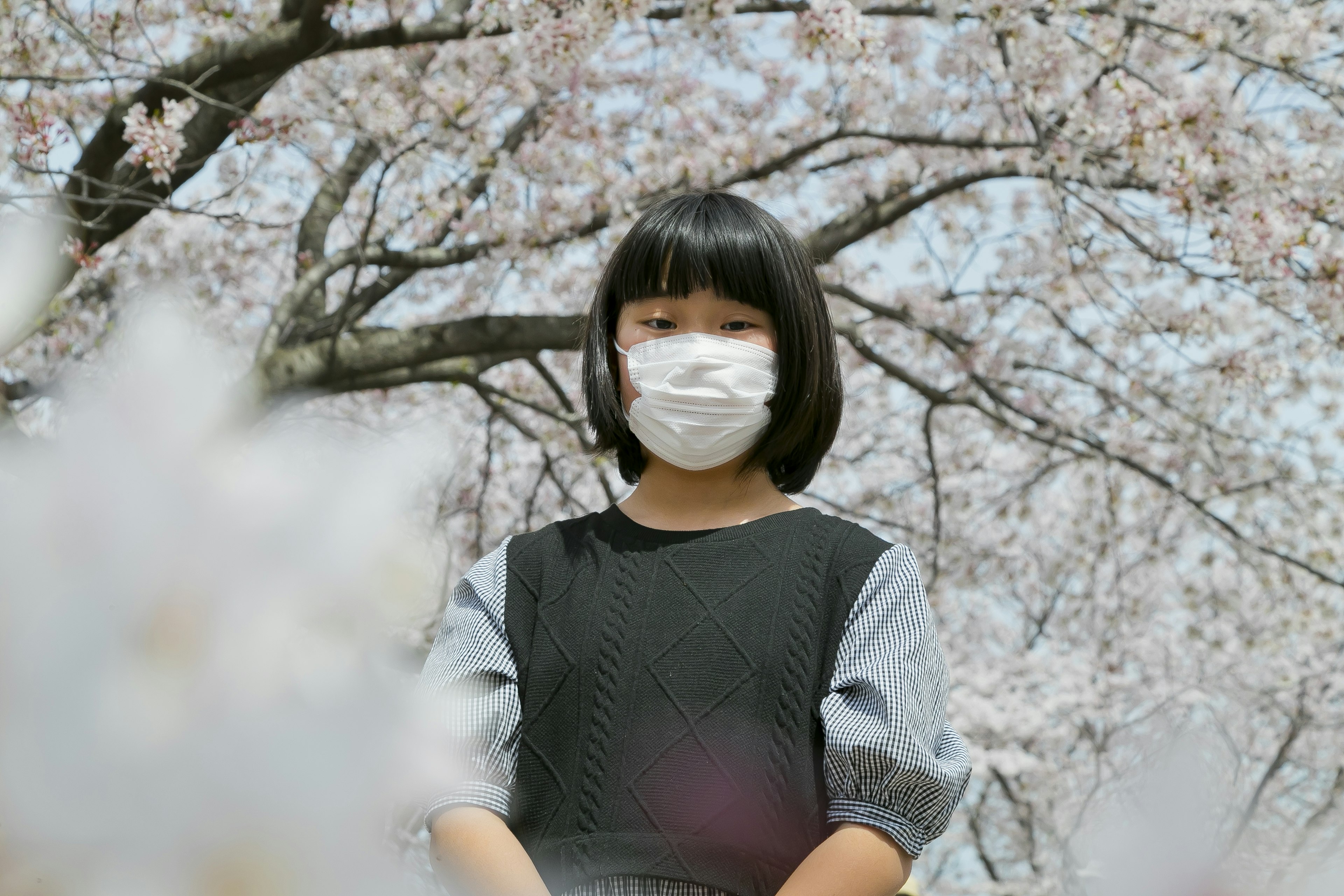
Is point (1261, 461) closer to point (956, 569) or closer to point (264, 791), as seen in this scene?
point (956, 569)

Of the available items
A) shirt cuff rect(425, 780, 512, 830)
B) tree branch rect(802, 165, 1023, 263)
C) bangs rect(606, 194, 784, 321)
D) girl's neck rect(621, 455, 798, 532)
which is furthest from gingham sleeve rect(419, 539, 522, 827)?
tree branch rect(802, 165, 1023, 263)

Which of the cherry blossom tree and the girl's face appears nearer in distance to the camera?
the girl's face

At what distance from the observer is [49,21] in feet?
14.7

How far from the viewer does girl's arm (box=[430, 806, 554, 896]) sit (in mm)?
1221

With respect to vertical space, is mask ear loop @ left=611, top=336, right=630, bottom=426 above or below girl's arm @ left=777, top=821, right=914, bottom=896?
above

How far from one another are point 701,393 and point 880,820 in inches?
22.4

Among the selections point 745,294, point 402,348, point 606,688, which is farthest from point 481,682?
point 402,348

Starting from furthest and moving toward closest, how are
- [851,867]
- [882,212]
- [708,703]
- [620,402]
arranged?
[882,212] < [620,402] < [708,703] < [851,867]

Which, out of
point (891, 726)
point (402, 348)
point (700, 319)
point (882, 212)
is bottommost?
point (891, 726)

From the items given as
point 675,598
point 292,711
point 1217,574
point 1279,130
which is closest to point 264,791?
point 292,711

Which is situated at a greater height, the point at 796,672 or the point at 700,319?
the point at 700,319

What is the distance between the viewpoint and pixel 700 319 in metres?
1.53

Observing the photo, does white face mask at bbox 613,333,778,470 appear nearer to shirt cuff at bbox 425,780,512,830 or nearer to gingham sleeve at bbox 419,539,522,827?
gingham sleeve at bbox 419,539,522,827

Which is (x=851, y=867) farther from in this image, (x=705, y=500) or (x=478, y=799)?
(x=705, y=500)
